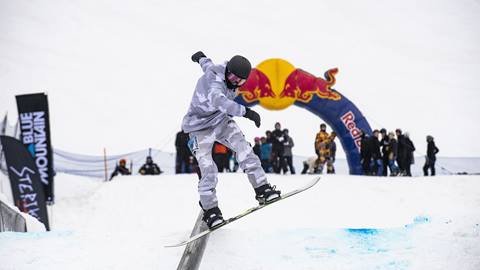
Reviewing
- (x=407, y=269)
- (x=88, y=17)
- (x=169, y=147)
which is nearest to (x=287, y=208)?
(x=407, y=269)

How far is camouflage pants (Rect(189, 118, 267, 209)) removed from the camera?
14.5ft

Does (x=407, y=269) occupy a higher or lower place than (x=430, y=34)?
lower

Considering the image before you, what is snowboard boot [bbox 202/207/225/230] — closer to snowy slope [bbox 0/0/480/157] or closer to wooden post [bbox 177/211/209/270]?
wooden post [bbox 177/211/209/270]

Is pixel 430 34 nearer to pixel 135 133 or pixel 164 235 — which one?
pixel 135 133

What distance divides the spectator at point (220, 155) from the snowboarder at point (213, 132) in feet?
23.4

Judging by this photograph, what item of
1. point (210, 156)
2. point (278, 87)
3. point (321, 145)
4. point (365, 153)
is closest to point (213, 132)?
point (210, 156)

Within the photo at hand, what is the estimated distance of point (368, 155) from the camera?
42.9ft

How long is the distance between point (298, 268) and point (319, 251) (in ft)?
1.34

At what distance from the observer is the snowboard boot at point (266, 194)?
4.41 meters

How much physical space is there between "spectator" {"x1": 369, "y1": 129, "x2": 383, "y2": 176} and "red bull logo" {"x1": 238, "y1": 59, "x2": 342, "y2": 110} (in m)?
2.16

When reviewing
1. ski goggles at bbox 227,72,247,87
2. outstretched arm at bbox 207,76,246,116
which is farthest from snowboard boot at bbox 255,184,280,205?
ski goggles at bbox 227,72,247,87

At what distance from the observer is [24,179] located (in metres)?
11.1

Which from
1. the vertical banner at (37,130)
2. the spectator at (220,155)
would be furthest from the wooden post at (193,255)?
the vertical banner at (37,130)

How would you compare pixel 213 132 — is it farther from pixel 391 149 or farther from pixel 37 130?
pixel 391 149
